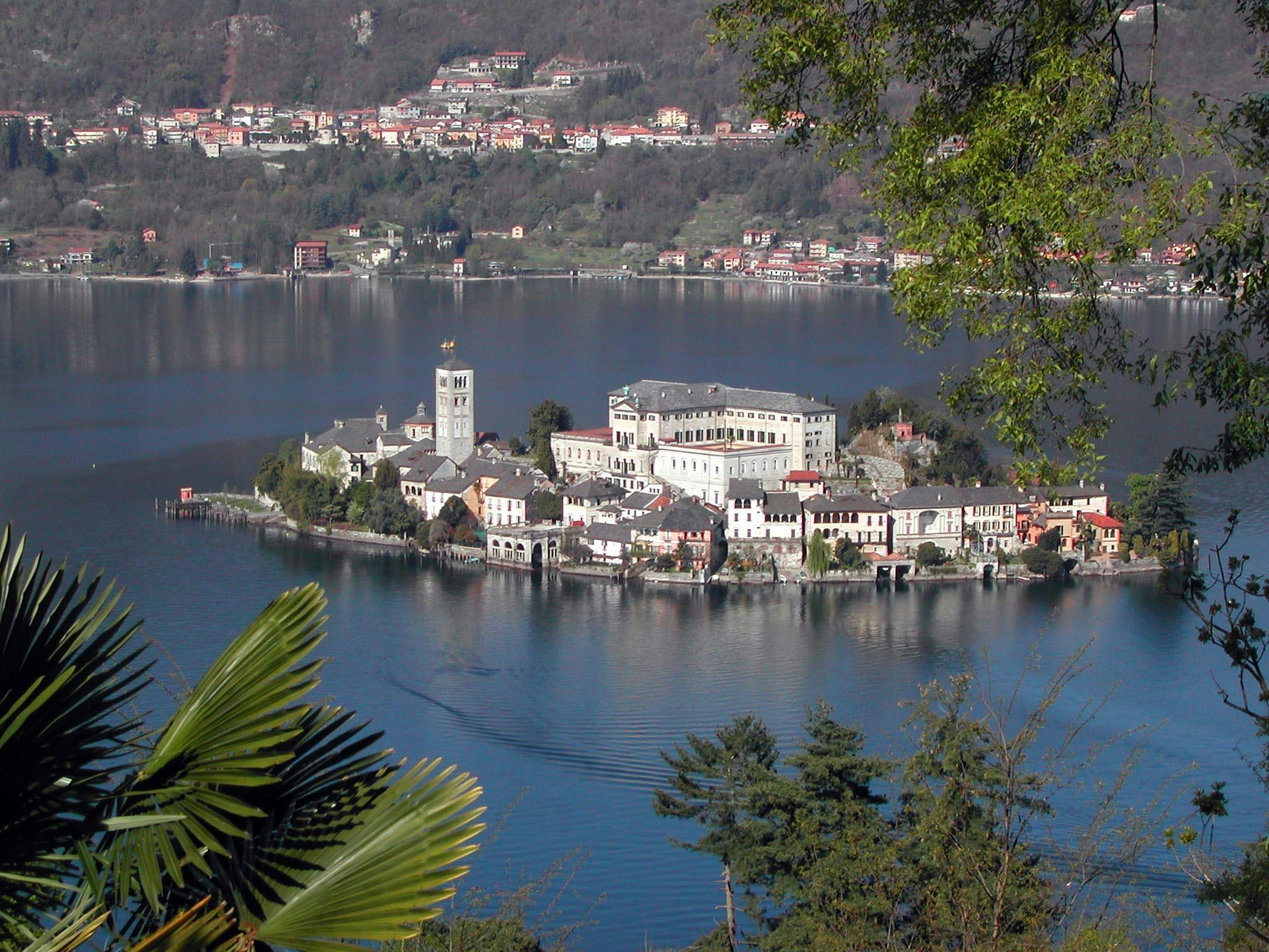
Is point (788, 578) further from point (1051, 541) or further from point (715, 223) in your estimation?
point (715, 223)

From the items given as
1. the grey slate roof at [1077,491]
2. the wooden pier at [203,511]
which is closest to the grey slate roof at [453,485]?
the wooden pier at [203,511]

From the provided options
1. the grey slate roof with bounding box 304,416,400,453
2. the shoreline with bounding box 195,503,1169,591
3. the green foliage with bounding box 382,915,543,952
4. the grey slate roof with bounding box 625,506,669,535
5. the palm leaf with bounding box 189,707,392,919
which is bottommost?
the shoreline with bounding box 195,503,1169,591

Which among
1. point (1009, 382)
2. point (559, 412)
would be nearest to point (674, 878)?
point (1009, 382)

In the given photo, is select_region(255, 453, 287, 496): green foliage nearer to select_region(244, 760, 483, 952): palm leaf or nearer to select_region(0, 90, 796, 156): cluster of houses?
select_region(244, 760, 483, 952): palm leaf

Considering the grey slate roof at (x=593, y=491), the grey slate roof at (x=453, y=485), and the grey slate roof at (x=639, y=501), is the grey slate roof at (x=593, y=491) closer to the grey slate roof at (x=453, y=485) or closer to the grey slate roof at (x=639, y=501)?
the grey slate roof at (x=639, y=501)

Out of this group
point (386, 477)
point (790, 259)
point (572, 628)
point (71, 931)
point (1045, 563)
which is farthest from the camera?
point (790, 259)

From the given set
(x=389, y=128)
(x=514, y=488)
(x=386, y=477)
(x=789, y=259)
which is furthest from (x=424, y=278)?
(x=514, y=488)

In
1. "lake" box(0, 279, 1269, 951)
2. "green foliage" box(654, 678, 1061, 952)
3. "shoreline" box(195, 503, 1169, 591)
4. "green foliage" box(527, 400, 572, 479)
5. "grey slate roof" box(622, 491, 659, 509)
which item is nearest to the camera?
"green foliage" box(654, 678, 1061, 952)

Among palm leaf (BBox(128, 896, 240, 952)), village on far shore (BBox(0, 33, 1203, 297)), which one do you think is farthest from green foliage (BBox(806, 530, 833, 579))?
village on far shore (BBox(0, 33, 1203, 297))
